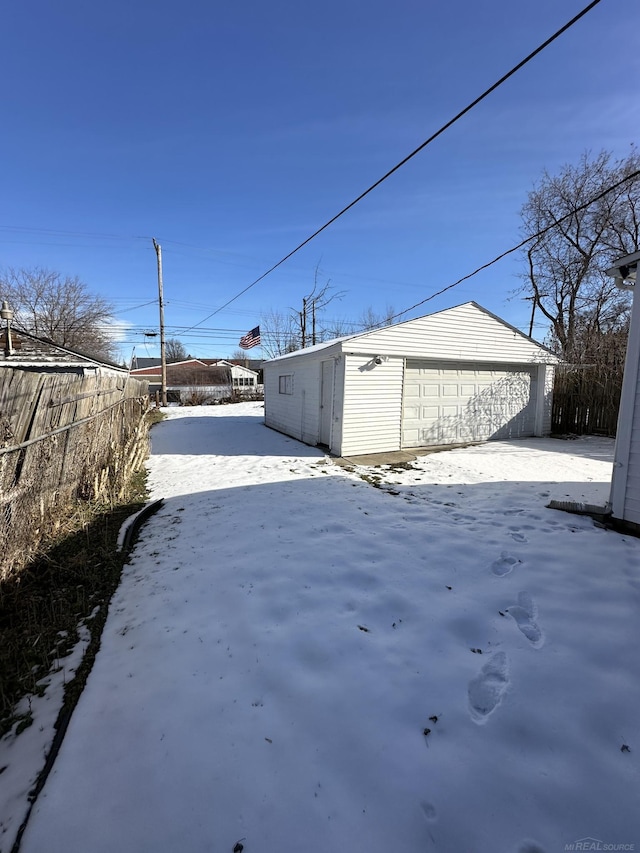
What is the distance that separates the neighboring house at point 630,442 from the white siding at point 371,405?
4.84 m

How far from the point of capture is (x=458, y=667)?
83.4 inches

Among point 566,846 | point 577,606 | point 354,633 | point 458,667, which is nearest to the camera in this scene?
point 566,846

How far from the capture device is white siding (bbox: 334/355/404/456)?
323 inches

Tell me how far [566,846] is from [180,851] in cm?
134

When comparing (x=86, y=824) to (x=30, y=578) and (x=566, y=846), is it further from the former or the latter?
(x=30, y=578)

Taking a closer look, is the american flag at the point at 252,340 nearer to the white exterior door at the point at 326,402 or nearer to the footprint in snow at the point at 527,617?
the white exterior door at the point at 326,402

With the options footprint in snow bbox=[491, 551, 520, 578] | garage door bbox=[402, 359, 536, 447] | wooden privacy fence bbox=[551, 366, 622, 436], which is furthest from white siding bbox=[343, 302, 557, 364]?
footprint in snow bbox=[491, 551, 520, 578]

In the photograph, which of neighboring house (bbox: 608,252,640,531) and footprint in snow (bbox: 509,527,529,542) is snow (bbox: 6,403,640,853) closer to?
footprint in snow (bbox: 509,527,529,542)

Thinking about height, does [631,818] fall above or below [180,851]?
above

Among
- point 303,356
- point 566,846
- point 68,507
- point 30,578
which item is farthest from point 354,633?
point 303,356

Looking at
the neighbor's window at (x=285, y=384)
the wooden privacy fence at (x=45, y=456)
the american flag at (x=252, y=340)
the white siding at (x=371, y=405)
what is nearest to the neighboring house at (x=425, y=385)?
the white siding at (x=371, y=405)

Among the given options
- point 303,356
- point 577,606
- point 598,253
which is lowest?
point 577,606

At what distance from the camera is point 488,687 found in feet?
6.49

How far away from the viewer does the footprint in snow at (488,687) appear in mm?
1834
